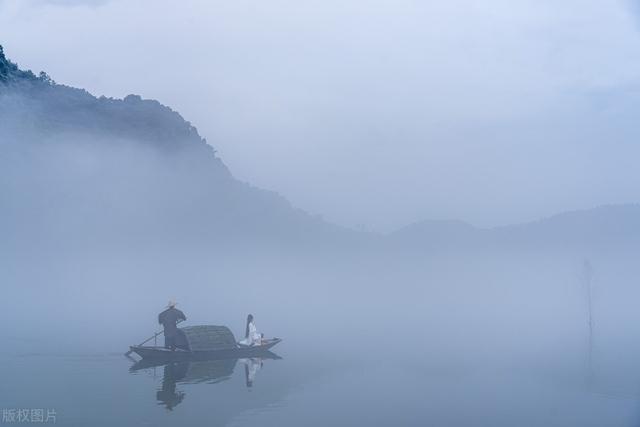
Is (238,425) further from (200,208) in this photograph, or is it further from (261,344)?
(200,208)

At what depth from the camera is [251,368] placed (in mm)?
34594

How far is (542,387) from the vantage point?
35250 millimetres

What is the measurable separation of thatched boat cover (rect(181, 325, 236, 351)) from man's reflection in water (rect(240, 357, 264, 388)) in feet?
5.13

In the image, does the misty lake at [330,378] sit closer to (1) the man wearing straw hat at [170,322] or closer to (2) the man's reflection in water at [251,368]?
(2) the man's reflection in water at [251,368]

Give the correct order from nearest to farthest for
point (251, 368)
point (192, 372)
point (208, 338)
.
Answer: point (192, 372)
point (208, 338)
point (251, 368)

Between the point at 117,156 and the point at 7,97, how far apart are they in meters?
32.0

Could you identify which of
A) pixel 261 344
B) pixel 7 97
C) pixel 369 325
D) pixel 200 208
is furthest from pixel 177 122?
pixel 261 344

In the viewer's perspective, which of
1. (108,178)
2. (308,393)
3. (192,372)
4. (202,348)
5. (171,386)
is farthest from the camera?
(108,178)

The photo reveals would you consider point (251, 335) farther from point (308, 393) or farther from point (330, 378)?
point (308, 393)

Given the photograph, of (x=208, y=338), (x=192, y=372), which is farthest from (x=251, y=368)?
(x=192, y=372)

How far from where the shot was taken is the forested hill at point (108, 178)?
11200cm

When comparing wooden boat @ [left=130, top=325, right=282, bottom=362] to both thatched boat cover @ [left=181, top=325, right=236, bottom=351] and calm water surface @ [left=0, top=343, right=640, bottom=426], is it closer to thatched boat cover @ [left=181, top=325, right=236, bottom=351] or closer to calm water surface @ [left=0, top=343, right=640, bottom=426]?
thatched boat cover @ [left=181, top=325, right=236, bottom=351]

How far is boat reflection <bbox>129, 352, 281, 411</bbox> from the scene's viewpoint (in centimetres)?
2586

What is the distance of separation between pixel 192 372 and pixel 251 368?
392cm
